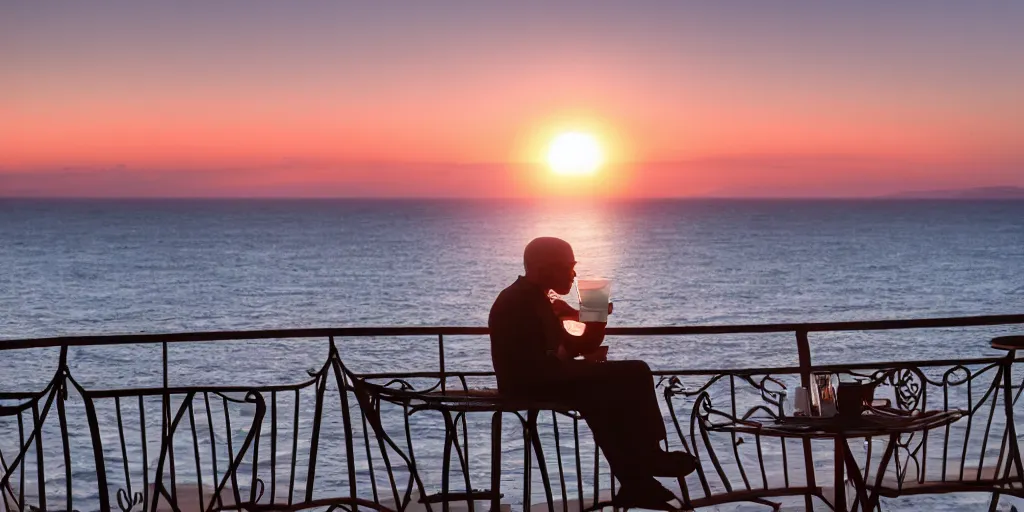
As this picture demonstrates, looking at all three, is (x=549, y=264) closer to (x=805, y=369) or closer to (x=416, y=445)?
(x=805, y=369)

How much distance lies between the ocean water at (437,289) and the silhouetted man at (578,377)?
23007 millimetres

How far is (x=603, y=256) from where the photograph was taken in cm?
7794

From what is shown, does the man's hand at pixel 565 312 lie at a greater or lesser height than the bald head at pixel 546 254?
lesser

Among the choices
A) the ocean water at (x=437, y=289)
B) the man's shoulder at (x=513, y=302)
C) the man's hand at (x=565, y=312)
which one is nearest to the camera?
the man's shoulder at (x=513, y=302)

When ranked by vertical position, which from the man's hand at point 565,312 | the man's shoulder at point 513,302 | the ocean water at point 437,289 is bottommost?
the ocean water at point 437,289

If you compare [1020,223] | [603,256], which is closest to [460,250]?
[603,256]

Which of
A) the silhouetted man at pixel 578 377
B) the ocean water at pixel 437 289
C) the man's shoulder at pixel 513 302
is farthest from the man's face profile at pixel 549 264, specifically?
the ocean water at pixel 437 289

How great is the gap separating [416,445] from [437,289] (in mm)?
36766

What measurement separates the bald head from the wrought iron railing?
66 centimetres

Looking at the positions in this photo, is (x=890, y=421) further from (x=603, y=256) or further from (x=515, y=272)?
(x=603, y=256)

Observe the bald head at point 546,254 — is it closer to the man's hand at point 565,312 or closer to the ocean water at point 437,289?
the man's hand at point 565,312

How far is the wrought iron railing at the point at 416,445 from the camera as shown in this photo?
6.06 meters

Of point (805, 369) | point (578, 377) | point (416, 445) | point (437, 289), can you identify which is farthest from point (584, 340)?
point (437, 289)

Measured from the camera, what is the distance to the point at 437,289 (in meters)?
54.9
